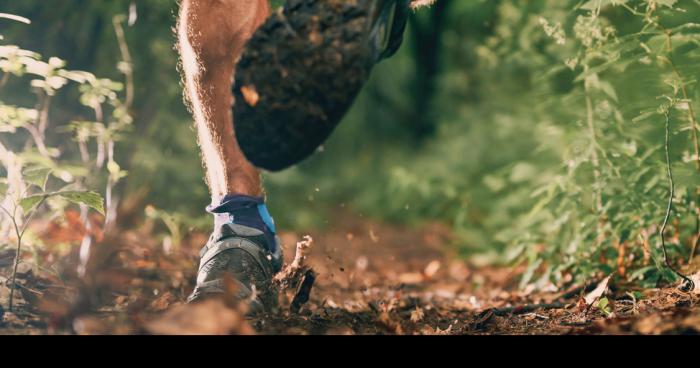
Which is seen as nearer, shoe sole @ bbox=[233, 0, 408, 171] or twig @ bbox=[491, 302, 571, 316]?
shoe sole @ bbox=[233, 0, 408, 171]

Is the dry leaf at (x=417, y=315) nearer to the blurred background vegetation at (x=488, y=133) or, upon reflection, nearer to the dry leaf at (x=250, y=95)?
the blurred background vegetation at (x=488, y=133)

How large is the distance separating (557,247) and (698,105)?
2.59 ft

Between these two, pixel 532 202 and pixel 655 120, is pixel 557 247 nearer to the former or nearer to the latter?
pixel 655 120

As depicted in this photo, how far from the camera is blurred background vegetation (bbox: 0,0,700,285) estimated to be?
2.09 metres

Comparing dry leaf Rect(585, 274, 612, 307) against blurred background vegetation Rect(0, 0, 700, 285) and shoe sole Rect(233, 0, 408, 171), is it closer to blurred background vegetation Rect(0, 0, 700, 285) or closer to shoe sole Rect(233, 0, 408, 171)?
blurred background vegetation Rect(0, 0, 700, 285)

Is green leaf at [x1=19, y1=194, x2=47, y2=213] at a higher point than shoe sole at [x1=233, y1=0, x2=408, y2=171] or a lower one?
lower

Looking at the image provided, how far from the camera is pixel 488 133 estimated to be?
4.16m

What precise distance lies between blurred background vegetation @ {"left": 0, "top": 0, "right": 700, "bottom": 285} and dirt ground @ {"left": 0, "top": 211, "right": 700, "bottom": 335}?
0.77ft

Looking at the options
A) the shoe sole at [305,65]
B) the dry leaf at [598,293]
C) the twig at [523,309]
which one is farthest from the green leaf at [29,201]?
the dry leaf at [598,293]

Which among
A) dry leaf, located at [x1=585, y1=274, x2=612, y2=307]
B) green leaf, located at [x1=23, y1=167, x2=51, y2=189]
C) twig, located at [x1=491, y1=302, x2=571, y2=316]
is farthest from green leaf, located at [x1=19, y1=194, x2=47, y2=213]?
dry leaf, located at [x1=585, y1=274, x2=612, y2=307]

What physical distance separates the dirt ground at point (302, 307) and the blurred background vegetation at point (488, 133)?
24 centimetres

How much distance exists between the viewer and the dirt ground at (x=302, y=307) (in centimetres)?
136

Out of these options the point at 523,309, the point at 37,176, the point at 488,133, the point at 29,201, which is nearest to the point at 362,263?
the point at 488,133
